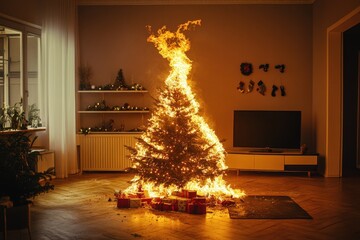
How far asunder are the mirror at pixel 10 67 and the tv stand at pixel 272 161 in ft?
11.4

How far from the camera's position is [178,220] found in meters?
3.96

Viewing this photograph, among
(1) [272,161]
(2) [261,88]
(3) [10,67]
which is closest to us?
(3) [10,67]

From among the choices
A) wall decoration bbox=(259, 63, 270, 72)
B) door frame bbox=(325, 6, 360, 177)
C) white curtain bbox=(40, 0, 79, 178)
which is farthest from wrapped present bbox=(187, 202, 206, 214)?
wall decoration bbox=(259, 63, 270, 72)

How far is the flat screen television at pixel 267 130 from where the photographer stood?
6.79m

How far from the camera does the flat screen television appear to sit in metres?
6.79

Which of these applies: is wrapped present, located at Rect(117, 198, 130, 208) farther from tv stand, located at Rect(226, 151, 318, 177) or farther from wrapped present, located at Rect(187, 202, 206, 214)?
tv stand, located at Rect(226, 151, 318, 177)

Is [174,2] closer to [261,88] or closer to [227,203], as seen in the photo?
[261,88]

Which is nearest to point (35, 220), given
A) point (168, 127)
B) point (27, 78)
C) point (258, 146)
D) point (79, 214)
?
point (79, 214)

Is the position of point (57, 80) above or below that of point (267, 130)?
above

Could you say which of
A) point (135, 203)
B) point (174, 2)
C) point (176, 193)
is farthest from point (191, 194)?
point (174, 2)

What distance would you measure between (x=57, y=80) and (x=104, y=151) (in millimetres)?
1419

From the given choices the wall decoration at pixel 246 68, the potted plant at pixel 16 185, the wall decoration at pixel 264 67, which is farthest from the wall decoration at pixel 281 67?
the potted plant at pixel 16 185

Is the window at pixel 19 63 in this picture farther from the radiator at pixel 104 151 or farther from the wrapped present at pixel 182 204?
the wrapped present at pixel 182 204

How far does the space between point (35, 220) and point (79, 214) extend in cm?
44
